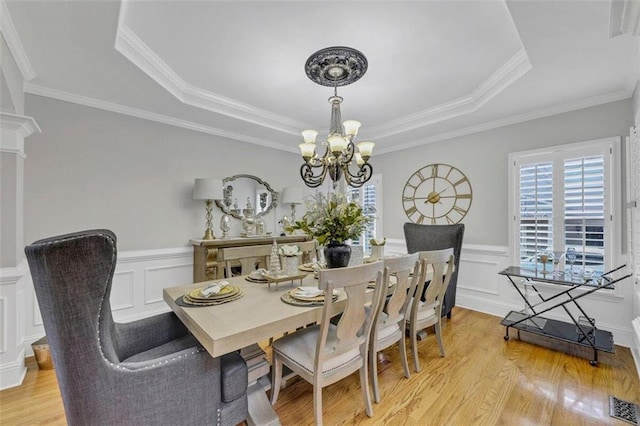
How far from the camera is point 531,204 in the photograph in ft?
10.5

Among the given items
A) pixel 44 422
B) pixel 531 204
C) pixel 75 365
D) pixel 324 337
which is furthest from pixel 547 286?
pixel 44 422

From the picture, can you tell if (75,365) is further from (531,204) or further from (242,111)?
(531,204)

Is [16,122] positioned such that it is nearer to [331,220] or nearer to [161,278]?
[161,278]

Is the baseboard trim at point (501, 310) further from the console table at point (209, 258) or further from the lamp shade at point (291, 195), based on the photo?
the console table at point (209, 258)

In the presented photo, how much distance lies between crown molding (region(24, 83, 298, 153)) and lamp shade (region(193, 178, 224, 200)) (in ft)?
2.55

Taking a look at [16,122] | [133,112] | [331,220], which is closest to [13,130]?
[16,122]

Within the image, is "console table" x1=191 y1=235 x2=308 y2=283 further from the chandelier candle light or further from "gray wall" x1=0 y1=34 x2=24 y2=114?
"gray wall" x1=0 y1=34 x2=24 y2=114

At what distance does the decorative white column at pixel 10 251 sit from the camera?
6.49 feet

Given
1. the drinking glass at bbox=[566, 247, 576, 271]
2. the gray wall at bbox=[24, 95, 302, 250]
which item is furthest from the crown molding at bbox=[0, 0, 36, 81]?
the drinking glass at bbox=[566, 247, 576, 271]

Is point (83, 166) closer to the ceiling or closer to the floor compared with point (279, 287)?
closer to the ceiling

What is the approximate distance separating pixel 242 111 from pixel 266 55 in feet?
3.88

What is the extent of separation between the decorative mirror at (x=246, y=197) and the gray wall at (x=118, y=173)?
15 centimetres

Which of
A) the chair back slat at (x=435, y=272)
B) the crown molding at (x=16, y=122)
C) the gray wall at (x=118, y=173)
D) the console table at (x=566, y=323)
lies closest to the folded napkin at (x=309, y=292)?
the chair back slat at (x=435, y=272)

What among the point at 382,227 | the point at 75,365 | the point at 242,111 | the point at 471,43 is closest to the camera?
the point at 75,365
